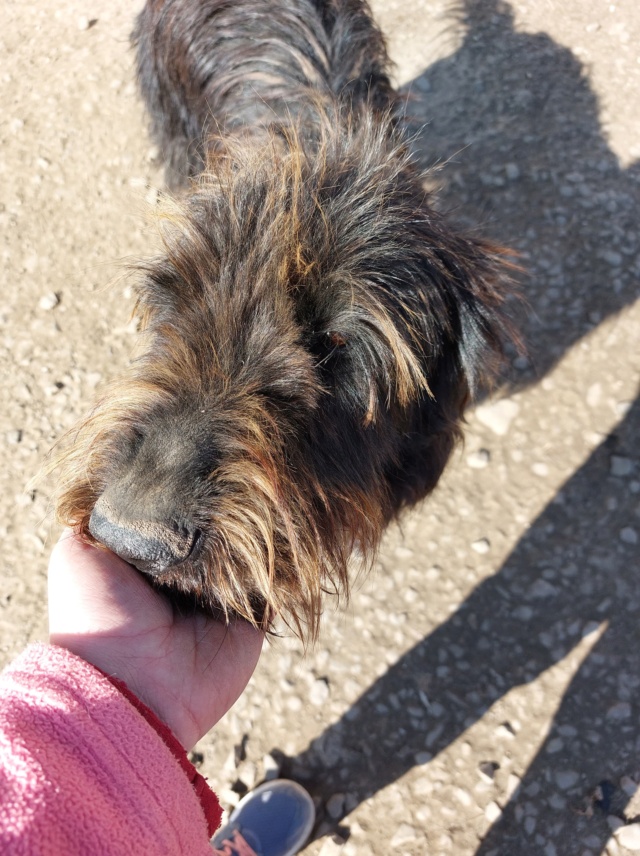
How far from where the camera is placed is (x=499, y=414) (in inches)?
151

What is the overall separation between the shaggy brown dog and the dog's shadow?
3.00 feet

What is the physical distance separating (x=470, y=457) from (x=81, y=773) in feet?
9.08

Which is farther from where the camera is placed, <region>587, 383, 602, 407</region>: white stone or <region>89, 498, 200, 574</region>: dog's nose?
<region>587, 383, 602, 407</region>: white stone

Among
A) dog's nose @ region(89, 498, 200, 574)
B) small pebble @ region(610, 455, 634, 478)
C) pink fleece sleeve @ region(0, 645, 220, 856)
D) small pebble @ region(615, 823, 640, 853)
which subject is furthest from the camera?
small pebble @ region(610, 455, 634, 478)

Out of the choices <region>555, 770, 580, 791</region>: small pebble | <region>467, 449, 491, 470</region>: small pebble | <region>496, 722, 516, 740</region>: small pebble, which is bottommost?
<region>555, 770, 580, 791</region>: small pebble

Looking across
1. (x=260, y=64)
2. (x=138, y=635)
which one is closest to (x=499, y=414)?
(x=260, y=64)

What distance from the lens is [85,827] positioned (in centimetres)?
133

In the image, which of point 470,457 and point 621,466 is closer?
point 621,466

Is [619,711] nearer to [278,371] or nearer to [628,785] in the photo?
[628,785]

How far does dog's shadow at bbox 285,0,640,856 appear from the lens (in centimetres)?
305

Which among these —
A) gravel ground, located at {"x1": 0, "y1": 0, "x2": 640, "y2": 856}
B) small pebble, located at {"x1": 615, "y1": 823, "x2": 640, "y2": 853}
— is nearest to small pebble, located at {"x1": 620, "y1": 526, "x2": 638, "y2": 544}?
gravel ground, located at {"x1": 0, "y1": 0, "x2": 640, "y2": 856}

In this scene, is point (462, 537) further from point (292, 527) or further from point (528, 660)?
point (292, 527)

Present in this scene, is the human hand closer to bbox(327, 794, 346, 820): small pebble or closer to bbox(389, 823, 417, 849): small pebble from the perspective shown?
bbox(327, 794, 346, 820): small pebble

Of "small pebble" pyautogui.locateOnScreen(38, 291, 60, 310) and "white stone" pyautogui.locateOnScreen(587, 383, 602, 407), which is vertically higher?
"small pebble" pyautogui.locateOnScreen(38, 291, 60, 310)
